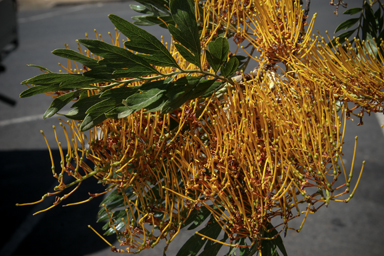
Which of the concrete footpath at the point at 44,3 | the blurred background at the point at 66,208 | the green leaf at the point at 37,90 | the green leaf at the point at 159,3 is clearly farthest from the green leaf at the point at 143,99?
the concrete footpath at the point at 44,3

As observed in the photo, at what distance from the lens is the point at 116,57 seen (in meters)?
0.48

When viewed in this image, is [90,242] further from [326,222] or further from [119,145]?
[119,145]

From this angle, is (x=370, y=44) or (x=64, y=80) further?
(x=370, y=44)

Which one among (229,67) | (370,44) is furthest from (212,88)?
(370,44)

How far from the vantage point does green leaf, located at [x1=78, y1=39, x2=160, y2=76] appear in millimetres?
463

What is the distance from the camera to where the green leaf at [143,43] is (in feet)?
1.55

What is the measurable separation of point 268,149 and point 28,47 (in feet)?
17.5

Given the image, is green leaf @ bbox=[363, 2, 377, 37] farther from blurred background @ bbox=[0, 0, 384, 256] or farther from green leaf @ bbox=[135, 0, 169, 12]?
blurred background @ bbox=[0, 0, 384, 256]

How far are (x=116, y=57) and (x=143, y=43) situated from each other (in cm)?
4

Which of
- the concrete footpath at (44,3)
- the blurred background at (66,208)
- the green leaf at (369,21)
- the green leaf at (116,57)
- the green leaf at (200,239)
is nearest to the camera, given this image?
the green leaf at (116,57)

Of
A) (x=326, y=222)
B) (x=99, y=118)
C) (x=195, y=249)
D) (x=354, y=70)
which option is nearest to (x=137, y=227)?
(x=195, y=249)

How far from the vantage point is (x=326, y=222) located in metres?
2.14

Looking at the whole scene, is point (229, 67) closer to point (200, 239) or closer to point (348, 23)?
point (200, 239)

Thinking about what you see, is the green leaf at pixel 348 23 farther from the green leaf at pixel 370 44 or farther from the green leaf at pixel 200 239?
the green leaf at pixel 200 239
